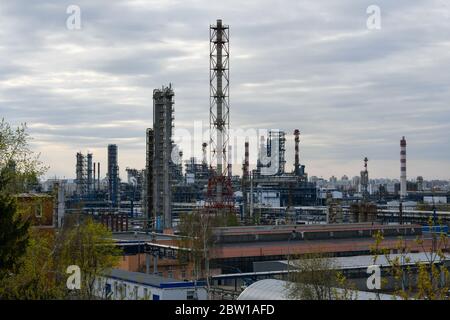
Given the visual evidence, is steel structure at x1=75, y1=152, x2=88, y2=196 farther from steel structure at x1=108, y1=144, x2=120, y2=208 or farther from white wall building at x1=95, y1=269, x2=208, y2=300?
white wall building at x1=95, y1=269, x2=208, y2=300

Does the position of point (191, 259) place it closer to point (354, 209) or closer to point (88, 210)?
point (354, 209)

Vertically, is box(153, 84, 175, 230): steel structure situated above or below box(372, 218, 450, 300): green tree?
above

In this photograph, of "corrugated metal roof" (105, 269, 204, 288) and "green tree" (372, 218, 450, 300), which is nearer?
"green tree" (372, 218, 450, 300)

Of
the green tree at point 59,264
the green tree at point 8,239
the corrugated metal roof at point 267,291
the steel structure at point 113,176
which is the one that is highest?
the steel structure at point 113,176

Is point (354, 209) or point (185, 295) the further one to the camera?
point (354, 209)

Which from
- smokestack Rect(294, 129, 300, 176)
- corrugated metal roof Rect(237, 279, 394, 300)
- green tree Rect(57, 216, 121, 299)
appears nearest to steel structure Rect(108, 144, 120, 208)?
smokestack Rect(294, 129, 300, 176)

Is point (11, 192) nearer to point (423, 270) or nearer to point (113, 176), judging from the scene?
point (423, 270)

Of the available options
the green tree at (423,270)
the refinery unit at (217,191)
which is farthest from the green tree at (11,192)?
the refinery unit at (217,191)

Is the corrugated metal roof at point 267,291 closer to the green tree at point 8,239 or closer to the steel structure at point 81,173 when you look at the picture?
the green tree at point 8,239

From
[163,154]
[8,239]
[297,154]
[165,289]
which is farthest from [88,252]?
[297,154]

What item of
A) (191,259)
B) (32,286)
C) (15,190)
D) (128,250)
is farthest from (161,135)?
(32,286)

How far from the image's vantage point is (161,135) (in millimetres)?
52875

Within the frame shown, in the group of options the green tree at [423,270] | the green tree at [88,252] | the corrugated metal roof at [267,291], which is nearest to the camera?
the green tree at [423,270]
